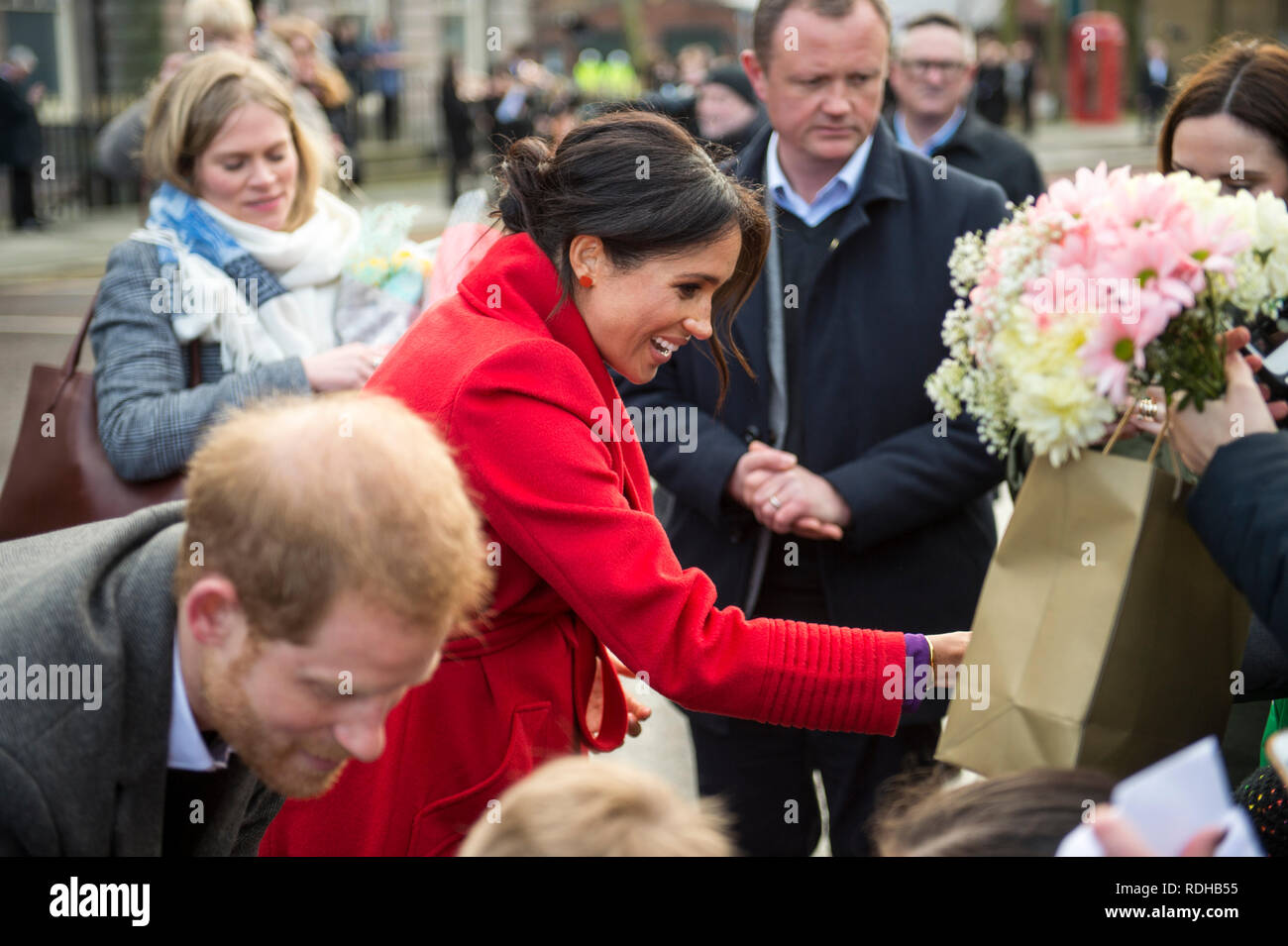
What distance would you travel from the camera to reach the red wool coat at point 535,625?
2.00 m

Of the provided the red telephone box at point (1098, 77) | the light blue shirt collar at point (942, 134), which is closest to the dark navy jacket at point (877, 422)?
the light blue shirt collar at point (942, 134)

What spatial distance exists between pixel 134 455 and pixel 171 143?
86cm

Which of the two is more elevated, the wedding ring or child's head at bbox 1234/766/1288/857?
the wedding ring

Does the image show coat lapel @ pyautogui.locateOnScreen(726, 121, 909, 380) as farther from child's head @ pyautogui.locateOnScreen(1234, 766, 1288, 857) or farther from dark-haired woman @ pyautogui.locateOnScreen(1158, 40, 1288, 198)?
child's head @ pyautogui.locateOnScreen(1234, 766, 1288, 857)

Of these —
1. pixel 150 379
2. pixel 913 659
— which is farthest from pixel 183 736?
pixel 150 379

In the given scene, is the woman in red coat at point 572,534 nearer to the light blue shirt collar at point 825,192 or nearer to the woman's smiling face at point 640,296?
the woman's smiling face at point 640,296

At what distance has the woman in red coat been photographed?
6.56 ft

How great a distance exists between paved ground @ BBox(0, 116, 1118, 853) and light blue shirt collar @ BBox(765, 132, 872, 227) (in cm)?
173

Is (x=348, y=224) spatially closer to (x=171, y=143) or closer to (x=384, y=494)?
(x=171, y=143)

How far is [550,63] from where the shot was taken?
A: 3350 centimetres

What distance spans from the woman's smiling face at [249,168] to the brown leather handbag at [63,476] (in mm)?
593

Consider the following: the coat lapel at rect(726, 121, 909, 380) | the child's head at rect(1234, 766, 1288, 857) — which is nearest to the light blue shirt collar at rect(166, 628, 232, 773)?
the child's head at rect(1234, 766, 1288, 857)
